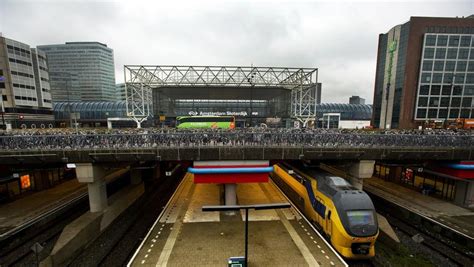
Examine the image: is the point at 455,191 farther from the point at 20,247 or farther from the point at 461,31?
the point at 461,31

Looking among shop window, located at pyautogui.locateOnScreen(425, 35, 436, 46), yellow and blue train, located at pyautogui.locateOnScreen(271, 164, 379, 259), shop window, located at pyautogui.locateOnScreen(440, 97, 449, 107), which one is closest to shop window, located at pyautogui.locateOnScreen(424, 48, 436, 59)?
shop window, located at pyautogui.locateOnScreen(425, 35, 436, 46)

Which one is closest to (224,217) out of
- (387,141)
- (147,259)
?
(147,259)

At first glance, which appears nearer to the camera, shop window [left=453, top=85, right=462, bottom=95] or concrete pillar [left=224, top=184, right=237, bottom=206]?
concrete pillar [left=224, top=184, right=237, bottom=206]

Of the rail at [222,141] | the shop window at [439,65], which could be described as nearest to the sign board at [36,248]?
the rail at [222,141]

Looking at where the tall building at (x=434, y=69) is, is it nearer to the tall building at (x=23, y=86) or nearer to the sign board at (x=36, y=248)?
the sign board at (x=36, y=248)

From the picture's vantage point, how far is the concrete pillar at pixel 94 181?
16.6 metres

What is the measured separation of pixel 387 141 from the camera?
18.7 meters

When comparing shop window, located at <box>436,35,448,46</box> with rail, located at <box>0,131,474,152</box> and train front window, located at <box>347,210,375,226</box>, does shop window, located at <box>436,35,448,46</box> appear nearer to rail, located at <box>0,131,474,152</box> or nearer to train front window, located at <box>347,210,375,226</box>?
rail, located at <box>0,131,474,152</box>

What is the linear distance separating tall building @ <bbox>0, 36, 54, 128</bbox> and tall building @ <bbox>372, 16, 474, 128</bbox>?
110659 millimetres

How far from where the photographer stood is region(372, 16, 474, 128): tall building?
53.8 meters

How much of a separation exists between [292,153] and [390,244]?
10.5m

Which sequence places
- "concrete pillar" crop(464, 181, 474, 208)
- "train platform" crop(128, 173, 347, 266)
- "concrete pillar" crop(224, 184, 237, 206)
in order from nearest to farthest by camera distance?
"train platform" crop(128, 173, 347, 266)
"concrete pillar" crop(224, 184, 237, 206)
"concrete pillar" crop(464, 181, 474, 208)

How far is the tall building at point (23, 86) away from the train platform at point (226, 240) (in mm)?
64362

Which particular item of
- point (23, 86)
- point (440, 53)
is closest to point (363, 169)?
point (440, 53)
